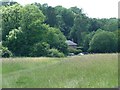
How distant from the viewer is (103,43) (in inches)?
2311

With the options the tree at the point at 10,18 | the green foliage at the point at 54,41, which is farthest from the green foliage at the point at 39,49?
the tree at the point at 10,18

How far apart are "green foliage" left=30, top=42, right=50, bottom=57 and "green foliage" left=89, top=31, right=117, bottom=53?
A: 1069cm

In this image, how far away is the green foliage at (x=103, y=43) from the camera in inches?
2222

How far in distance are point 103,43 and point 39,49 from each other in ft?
43.8

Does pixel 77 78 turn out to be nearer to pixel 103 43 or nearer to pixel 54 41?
pixel 54 41

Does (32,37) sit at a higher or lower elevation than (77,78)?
lower

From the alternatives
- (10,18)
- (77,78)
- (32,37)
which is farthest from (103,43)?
(77,78)

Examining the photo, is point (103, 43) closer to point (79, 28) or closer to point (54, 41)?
point (54, 41)

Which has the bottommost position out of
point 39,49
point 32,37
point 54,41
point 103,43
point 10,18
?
point 103,43

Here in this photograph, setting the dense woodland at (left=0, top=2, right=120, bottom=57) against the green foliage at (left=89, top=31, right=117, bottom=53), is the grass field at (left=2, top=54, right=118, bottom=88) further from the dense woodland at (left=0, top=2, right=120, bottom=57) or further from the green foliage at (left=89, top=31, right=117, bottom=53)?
Answer: the green foliage at (left=89, top=31, right=117, bottom=53)

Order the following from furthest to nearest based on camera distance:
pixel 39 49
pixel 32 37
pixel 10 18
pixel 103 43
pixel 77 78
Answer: pixel 103 43 < pixel 10 18 < pixel 32 37 < pixel 39 49 < pixel 77 78

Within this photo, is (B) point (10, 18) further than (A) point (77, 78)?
Yes

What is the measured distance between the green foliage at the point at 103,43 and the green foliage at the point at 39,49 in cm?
1069

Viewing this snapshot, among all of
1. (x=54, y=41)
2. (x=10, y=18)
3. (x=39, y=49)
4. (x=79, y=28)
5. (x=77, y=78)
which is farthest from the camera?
(x=79, y=28)
